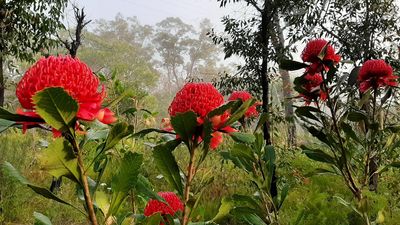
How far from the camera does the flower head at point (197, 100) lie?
584 mm

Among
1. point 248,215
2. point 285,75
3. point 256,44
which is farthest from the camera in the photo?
point 285,75

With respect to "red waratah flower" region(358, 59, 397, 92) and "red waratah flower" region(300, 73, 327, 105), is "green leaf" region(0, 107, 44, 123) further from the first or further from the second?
"red waratah flower" region(358, 59, 397, 92)

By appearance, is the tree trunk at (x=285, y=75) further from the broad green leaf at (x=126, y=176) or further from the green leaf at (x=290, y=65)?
the broad green leaf at (x=126, y=176)

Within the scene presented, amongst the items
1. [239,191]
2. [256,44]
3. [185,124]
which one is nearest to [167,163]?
[185,124]

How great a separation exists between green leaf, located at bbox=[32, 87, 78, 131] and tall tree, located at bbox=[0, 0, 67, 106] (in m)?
4.00

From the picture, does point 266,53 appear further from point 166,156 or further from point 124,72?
point 124,72

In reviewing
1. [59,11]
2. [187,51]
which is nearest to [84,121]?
[59,11]

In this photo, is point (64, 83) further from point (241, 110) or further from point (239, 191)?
point (239, 191)

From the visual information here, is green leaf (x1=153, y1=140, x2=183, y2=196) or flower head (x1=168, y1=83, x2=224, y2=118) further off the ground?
flower head (x1=168, y1=83, x2=224, y2=118)

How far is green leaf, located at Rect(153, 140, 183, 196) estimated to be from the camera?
0.53m

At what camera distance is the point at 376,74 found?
1268 millimetres

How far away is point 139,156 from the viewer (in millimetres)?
475

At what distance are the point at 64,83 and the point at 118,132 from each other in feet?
0.29

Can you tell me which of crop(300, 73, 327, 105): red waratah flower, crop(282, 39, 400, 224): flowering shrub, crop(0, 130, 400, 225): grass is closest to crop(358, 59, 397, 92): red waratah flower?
crop(282, 39, 400, 224): flowering shrub
